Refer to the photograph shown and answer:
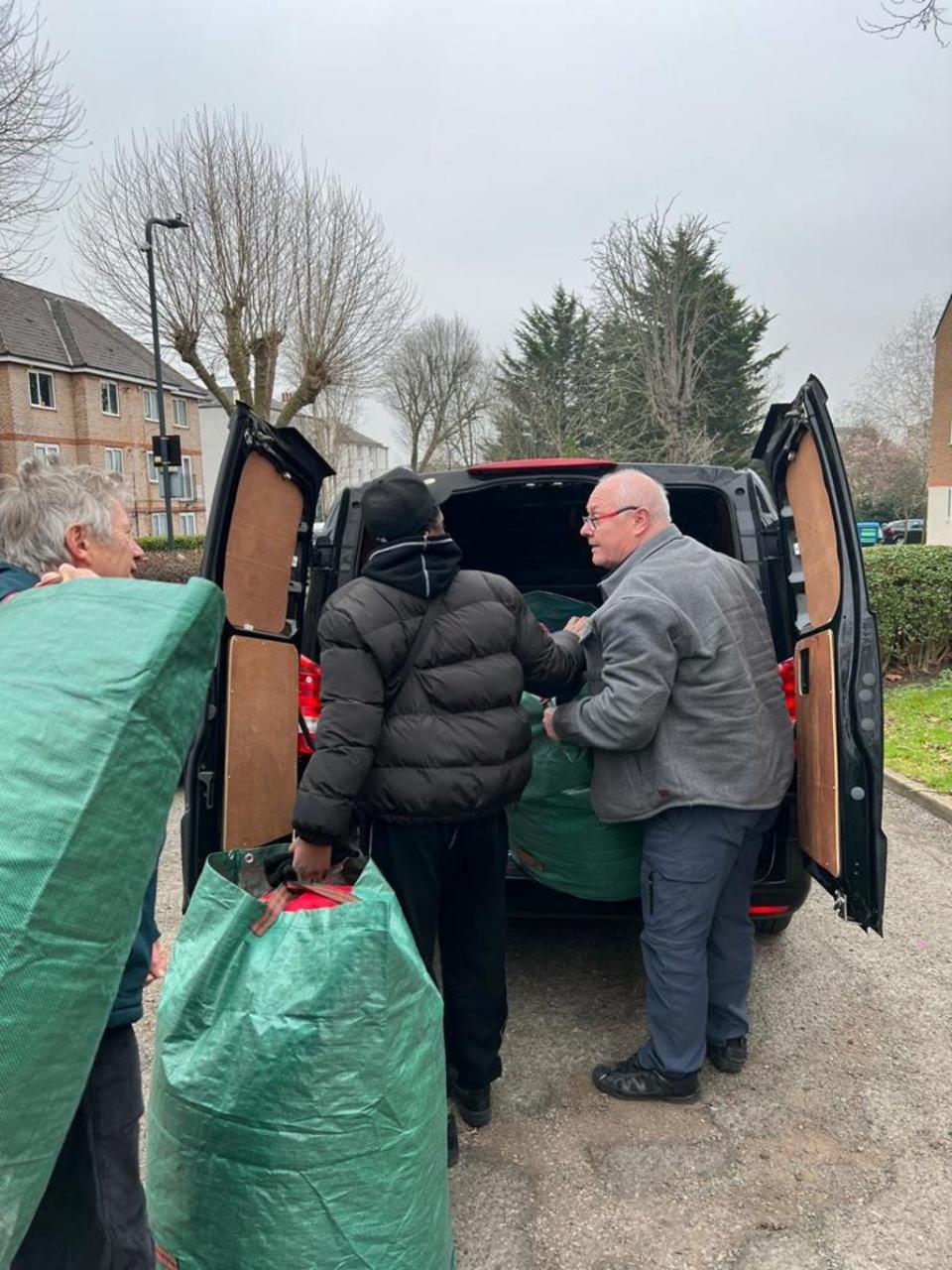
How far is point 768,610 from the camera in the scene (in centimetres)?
325

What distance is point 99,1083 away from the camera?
1.56 metres

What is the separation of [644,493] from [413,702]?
97 cm

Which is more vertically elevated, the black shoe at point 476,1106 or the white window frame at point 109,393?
the white window frame at point 109,393

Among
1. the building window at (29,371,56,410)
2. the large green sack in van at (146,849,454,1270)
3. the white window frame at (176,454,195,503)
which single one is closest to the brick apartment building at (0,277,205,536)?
the building window at (29,371,56,410)

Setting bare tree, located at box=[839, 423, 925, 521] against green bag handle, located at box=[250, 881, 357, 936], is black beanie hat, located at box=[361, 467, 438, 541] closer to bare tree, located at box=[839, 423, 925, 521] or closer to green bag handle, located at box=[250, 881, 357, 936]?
green bag handle, located at box=[250, 881, 357, 936]

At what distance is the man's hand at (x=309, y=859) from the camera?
2223 mm

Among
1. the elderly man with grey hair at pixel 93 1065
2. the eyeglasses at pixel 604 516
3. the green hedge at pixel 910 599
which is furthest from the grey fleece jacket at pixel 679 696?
the green hedge at pixel 910 599

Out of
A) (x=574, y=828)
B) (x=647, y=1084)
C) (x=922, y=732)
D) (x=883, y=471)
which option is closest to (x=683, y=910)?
(x=574, y=828)

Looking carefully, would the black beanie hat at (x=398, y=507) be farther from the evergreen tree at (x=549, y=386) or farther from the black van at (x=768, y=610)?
the evergreen tree at (x=549, y=386)

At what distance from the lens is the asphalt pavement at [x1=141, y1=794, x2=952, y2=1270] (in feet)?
7.20

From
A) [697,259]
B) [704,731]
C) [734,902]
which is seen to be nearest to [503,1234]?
[734,902]

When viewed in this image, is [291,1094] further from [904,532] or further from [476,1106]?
[904,532]

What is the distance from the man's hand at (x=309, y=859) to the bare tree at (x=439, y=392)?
4121 cm

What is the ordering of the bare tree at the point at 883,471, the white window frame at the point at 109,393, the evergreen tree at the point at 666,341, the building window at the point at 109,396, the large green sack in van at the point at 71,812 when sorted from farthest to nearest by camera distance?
the bare tree at the point at 883,471 < the building window at the point at 109,396 < the white window frame at the point at 109,393 < the evergreen tree at the point at 666,341 < the large green sack in van at the point at 71,812
